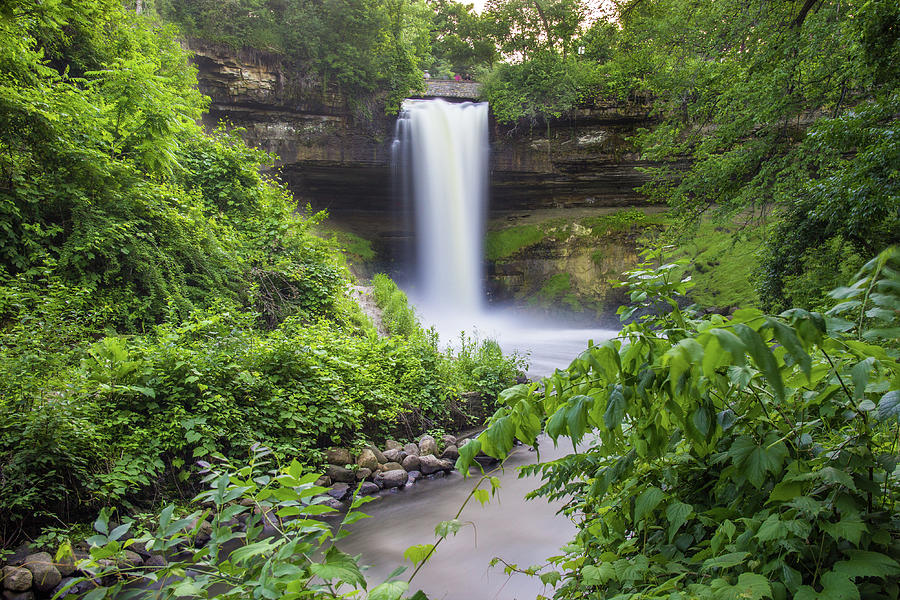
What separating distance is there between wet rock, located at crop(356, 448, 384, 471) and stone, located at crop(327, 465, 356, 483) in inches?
6.9

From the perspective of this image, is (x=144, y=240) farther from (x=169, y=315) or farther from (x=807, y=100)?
(x=807, y=100)

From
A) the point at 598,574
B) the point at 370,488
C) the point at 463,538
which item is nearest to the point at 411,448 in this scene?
the point at 370,488

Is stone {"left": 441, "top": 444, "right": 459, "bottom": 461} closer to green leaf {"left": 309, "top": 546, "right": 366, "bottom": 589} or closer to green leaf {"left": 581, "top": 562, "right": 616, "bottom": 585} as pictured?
green leaf {"left": 581, "top": 562, "right": 616, "bottom": 585}

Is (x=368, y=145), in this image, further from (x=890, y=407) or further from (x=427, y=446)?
(x=890, y=407)

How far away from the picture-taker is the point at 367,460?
536 cm

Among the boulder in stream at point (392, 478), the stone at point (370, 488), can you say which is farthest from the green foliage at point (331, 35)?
the stone at point (370, 488)

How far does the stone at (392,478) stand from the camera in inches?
206

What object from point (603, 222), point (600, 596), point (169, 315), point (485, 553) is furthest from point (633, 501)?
point (603, 222)

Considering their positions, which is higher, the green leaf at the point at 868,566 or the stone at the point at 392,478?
the green leaf at the point at 868,566

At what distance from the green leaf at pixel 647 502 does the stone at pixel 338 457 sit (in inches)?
167

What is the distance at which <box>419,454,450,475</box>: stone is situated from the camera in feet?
18.4

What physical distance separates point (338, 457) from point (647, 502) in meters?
4.29

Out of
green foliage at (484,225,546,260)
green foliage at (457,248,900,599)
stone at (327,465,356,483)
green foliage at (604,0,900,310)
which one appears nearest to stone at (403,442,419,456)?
stone at (327,465,356,483)

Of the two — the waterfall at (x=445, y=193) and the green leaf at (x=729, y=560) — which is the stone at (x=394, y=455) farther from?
the waterfall at (x=445, y=193)
